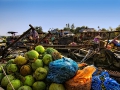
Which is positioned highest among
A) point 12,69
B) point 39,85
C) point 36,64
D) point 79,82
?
point 36,64

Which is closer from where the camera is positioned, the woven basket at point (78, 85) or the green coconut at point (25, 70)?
the woven basket at point (78, 85)

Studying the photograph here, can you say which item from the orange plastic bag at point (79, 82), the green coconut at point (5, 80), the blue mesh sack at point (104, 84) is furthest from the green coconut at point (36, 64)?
the blue mesh sack at point (104, 84)

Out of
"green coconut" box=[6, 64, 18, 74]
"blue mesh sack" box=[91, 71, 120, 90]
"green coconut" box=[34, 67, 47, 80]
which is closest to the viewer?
"blue mesh sack" box=[91, 71, 120, 90]

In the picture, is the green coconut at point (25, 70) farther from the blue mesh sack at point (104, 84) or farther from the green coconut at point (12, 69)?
the blue mesh sack at point (104, 84)

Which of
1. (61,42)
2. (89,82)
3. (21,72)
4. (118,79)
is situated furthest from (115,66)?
(61,42)

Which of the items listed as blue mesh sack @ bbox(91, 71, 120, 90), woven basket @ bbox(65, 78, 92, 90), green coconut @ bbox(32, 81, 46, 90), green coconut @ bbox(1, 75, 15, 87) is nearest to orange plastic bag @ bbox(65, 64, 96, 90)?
woven basket @ bbox(65, 78, 92, 90)

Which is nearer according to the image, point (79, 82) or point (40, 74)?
point (79, 82)

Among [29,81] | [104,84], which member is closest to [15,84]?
[29,81]

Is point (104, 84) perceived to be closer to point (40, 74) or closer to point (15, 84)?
point (40, 74)

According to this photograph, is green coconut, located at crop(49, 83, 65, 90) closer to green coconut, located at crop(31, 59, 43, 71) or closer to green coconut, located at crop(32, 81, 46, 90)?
green coconut, located at crop(32, 81, 46, 90)

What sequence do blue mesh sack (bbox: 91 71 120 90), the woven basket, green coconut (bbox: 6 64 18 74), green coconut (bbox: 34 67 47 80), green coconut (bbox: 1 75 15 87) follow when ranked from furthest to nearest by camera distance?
green coconut (bbox: 6 64 18 74) → green coconut (bbox: 1 75 15 87) → green coconut (bbox: 34 67 47 80) → blue mesh sack (bbox: 91 71 120 90) → the woven basket

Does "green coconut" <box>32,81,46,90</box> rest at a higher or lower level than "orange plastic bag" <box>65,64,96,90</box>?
lower

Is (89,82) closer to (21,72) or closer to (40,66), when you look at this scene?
(40,66)

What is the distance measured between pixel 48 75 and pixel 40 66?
0.33m
